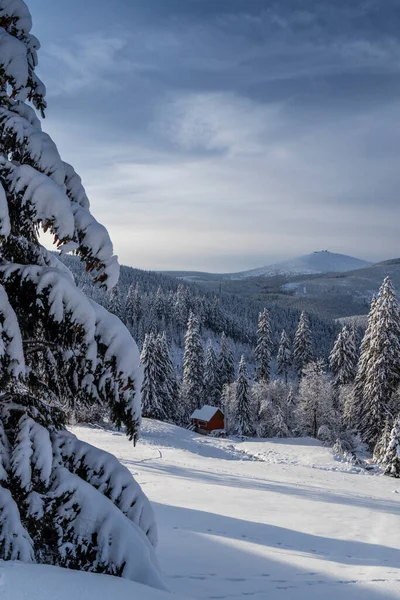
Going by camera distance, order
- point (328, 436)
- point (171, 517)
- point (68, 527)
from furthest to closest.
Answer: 1. point (328, 436)
2. point (171, 517)
3. point (68, 527)

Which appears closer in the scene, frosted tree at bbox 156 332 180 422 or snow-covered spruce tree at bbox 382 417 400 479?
snow-covered spruce tree at bbox 382 417 400 479

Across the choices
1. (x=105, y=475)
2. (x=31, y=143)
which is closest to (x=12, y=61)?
(x=31, y=143)

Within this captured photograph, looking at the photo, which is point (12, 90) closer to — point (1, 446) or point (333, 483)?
point (1, 446)

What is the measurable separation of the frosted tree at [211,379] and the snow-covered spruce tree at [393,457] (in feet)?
126

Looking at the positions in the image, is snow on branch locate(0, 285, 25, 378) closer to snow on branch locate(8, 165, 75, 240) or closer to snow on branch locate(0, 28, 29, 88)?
snow on branch locate(8, 165, 75, 240)

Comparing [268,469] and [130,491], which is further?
[268,469]

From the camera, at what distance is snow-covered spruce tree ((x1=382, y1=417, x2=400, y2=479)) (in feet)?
81.0

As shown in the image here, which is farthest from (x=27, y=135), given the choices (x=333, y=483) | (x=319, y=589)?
(x=333, y=483)

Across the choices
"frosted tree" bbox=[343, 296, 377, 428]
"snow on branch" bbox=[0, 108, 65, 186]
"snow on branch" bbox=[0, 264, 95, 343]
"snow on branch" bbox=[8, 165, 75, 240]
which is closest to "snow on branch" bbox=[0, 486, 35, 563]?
"snow on branch" bbox=[0, 264, 95, 343]

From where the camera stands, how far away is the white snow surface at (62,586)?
126 inches

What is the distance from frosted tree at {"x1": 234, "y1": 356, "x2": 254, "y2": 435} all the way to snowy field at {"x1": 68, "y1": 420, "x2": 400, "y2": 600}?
103 feet

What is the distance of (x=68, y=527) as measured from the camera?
3.99 meters

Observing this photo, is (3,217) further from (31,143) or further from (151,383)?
(151,383)

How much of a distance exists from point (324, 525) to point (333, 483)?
9.92m
